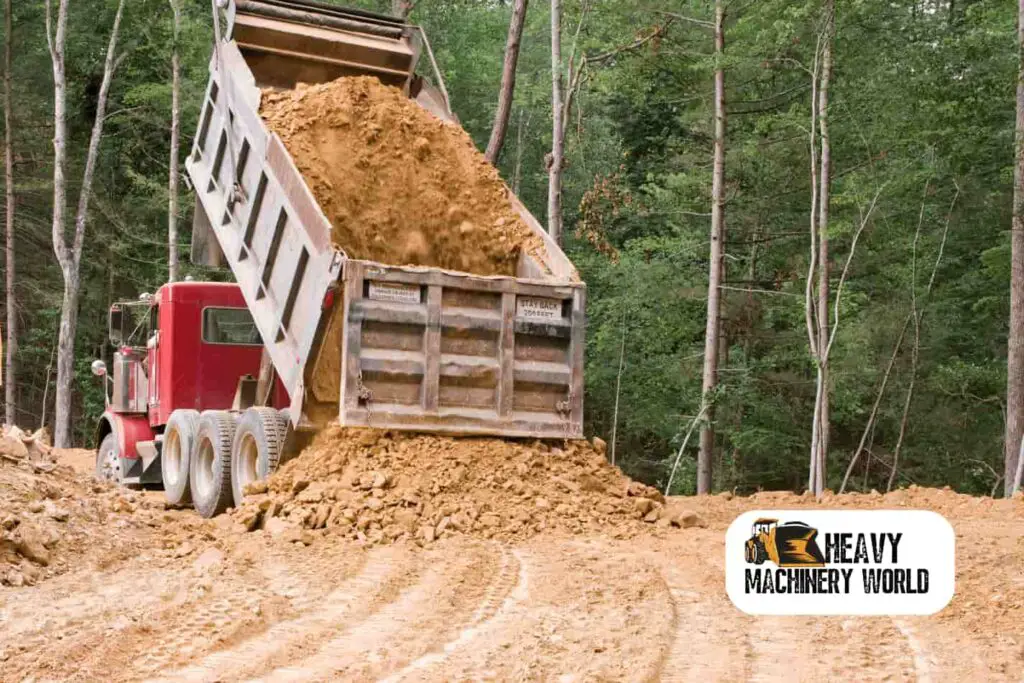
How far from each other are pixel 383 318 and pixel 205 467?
9.11ft

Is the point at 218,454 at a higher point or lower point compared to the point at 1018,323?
lower

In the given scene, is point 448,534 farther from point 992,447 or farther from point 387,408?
point 992,447

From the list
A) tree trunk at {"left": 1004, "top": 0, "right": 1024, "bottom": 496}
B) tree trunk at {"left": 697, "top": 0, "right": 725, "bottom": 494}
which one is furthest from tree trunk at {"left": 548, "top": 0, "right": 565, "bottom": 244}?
tree trunk at {"left": 1004, "top": 0, "right": 1024, "bottom": 496}

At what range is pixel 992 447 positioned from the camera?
23.3 metres

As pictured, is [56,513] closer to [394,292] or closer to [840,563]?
[394,292]

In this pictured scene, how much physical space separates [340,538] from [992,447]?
17.4 m

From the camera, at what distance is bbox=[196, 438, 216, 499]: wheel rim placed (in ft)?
37.4

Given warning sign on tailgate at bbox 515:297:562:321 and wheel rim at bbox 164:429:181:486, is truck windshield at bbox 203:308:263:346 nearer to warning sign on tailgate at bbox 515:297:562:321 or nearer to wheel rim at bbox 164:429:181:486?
wheel rim at bbox 164:429:181:486

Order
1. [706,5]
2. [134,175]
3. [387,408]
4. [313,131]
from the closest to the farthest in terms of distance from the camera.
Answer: [387,408]
[313,131]
[706,5]
[134,175]

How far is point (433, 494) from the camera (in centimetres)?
945

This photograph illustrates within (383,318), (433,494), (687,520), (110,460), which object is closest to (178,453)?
(110,460)

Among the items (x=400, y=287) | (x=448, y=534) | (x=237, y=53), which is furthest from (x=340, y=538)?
(x=237, y=53)

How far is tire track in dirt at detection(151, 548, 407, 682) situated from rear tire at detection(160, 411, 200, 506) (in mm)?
3684

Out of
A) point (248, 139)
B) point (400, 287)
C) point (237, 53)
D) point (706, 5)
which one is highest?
point (706, 5)
